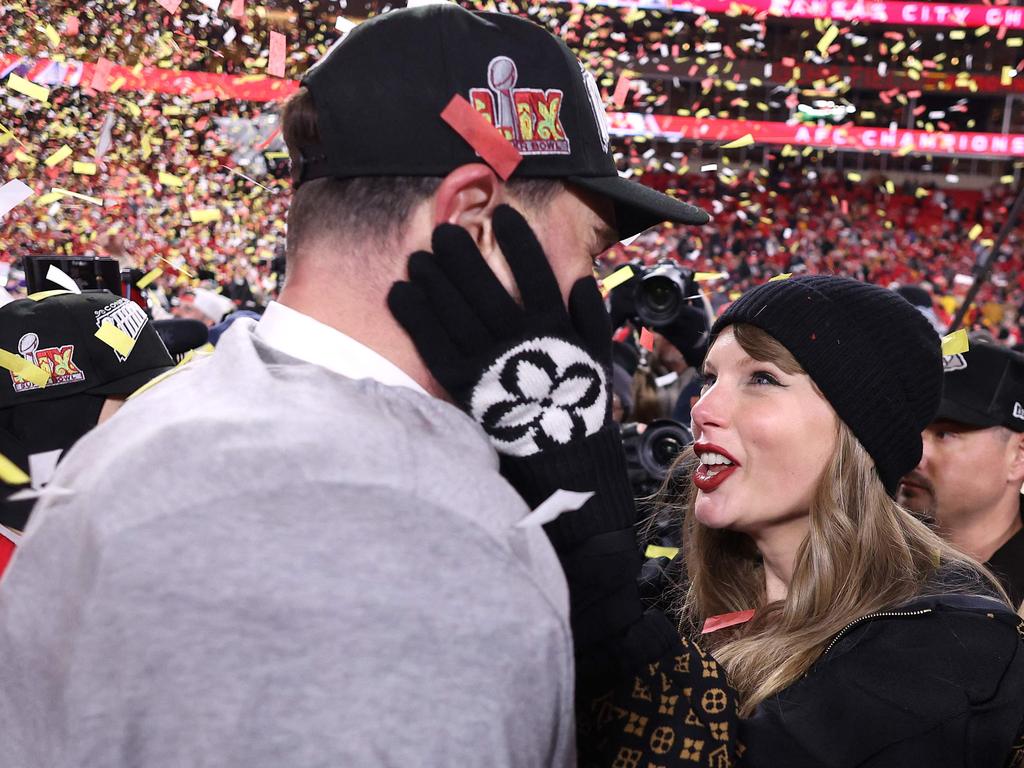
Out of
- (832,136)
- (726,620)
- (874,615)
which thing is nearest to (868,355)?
(874,615)

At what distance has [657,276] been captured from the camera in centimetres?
348

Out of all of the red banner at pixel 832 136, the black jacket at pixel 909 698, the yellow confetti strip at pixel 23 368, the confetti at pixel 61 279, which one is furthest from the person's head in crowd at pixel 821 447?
the red banner at pixel 832 136

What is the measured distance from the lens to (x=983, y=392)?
2.75 m

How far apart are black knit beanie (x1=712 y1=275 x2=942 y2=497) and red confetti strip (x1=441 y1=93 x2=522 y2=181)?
3.65ft

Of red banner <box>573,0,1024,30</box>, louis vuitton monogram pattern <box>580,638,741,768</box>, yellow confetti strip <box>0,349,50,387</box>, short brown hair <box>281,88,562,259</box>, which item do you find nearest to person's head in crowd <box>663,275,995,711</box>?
louis vuitton monogram pattern <box>580,638,741,768</box>

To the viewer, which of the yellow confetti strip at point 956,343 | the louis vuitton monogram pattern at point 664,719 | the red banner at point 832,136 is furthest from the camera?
the red banner at point 832,136

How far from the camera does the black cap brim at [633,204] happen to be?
1.08 meters

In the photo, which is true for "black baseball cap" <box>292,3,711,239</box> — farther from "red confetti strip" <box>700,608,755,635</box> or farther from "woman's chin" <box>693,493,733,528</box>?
"red confetti strip" <box>700,608,755,635</box>

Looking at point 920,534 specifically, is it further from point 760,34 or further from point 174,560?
point 760,34

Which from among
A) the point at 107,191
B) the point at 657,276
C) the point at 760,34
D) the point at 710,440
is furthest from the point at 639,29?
the point at 710,440

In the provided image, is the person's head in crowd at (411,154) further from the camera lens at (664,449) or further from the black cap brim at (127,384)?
the camera lens at (664,449)

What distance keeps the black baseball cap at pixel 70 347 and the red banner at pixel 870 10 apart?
1469 centimetres

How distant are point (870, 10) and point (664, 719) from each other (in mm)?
17891

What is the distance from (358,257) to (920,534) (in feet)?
4.77
